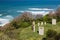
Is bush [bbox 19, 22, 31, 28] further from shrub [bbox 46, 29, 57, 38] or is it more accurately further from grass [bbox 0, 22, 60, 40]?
shrub [bbox 46, 29, 57, 38]

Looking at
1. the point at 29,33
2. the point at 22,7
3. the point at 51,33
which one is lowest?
the point at 29,33

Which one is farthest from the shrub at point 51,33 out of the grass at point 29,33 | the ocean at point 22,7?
the ocean at point 22,7

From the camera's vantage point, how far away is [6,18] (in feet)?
15.6

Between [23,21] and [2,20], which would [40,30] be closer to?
[23,21]

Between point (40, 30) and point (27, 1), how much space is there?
98cm

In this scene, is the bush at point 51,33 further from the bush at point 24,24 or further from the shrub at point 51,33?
the bush at point 24,24

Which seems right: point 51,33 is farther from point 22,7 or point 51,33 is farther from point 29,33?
point 22,7

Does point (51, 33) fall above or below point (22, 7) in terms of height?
below

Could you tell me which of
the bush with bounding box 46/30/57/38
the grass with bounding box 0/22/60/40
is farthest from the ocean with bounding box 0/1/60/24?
the bush with bounding box 46/30/57/38

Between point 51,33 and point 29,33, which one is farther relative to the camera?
point 29,33

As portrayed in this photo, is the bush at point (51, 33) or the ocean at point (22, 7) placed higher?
the ocean at point (22, 7)

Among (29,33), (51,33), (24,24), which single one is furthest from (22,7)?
(51,33)

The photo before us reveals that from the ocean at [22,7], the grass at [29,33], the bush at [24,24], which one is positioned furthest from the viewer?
the ocean at [22,7]

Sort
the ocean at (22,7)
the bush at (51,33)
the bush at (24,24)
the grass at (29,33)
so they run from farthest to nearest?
the ocean at (22,7) < the bush at (24,24) < the grass at (29,33) < the bush at (51,33)
